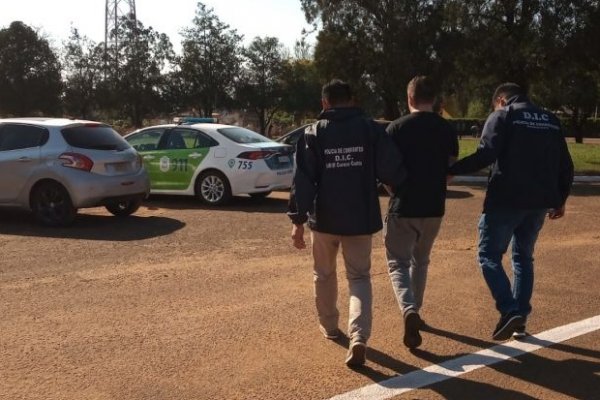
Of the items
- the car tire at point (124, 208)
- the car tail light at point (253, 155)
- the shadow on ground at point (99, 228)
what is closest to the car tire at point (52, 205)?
the shadow on ground at point (99, 228)

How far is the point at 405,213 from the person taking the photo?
16.5 feet

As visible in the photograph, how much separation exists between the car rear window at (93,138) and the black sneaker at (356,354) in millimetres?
6861

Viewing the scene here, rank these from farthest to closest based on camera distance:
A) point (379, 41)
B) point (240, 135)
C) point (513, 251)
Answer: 1. point (379, 41)
2. point (240, 135)
3. point (513, 251)

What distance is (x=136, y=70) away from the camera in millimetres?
39688

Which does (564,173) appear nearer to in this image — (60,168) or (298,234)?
(298,234)

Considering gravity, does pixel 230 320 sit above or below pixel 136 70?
below

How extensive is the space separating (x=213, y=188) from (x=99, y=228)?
113 inches

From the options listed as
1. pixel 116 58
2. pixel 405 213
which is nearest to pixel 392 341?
pixel 405 213

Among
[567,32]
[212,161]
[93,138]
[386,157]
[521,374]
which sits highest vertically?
[567,32]

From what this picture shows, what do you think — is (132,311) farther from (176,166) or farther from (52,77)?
(52,77)

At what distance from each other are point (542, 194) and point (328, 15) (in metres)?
18.4

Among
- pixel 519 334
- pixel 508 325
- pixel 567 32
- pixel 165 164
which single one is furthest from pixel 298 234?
pixel 567 32

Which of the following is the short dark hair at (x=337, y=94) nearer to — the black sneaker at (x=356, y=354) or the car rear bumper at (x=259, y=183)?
the black sneaker at (x=356, y=354)

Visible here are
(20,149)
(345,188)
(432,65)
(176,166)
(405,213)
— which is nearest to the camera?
(345,188)
